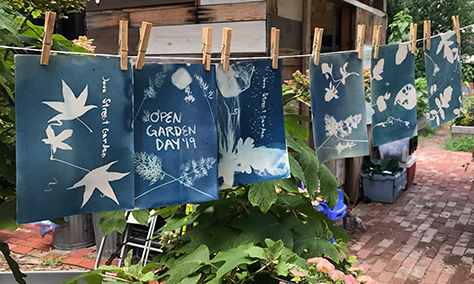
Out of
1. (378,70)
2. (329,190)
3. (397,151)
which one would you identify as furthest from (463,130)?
(329,190)

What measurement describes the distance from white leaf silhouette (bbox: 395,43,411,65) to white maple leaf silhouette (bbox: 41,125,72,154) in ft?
5.08

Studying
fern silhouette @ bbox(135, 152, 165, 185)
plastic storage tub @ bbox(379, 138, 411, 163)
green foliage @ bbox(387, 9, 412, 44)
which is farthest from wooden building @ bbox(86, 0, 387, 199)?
green foliage @ bbox(387, 9, 412, 44)

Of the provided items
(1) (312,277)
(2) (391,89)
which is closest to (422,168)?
(2) (391,89)

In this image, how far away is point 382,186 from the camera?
6.25 metres

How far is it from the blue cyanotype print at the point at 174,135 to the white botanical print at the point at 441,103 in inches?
59.5

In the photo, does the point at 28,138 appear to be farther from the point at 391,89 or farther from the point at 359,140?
the point at 391,89

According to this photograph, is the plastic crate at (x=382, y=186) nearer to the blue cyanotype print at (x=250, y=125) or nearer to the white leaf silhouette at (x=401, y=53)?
the white leaf silhouette at (x=401, y=53)

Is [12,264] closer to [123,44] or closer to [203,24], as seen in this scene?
[123,44]

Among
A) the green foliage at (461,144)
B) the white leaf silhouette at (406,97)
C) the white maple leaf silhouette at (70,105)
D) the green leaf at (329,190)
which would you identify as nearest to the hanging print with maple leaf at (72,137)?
the white maple leaf silhouette at (70,105)

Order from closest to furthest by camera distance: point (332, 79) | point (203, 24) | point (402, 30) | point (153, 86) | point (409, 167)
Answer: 1. point (153, 86)
2. point (332, 79)
3. point (203, 24)
4. point (409, 167)
5. point (402, 30)

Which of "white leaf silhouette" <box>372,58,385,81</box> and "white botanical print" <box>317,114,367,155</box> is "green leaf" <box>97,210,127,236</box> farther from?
"white leaf silhouette" <box>372,58,385,81</box>

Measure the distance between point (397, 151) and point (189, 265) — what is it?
6.04 m

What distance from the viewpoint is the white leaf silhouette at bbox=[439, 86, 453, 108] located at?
2375 mm

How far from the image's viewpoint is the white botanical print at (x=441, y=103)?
→ 7.64 feet
